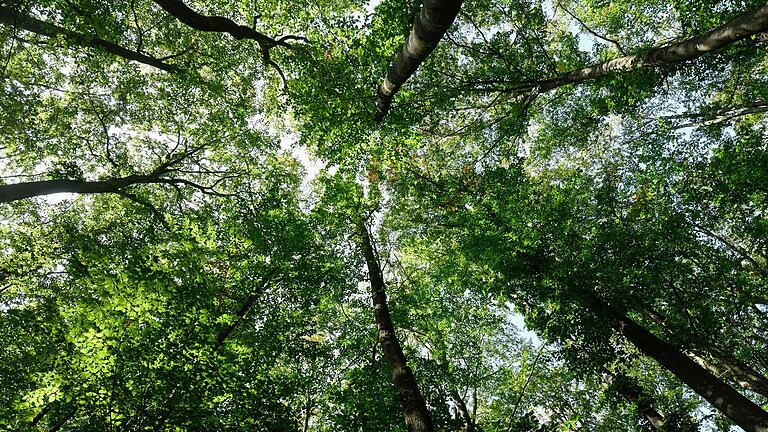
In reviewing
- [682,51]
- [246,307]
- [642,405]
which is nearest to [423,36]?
[682,51]

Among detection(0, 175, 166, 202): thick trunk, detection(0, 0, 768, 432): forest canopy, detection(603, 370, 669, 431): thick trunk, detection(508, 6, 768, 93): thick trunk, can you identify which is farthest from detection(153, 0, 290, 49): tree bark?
detection(603, 370, 669, 431): thick trunk

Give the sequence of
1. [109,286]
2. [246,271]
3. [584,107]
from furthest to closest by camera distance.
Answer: [584,107] → [246,271] → [109,286]

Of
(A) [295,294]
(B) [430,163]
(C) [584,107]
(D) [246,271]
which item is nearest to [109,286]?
(D) [246,271]

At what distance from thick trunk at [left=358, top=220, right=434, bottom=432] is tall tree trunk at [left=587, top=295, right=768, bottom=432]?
5.47 m

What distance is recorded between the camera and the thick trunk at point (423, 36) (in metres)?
4.61

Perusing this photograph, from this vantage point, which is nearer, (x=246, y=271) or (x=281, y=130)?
(x=246, y=271)

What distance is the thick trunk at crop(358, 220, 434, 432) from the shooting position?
819 cm

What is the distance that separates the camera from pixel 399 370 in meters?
9.53

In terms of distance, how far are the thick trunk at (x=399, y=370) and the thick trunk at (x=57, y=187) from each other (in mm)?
8998

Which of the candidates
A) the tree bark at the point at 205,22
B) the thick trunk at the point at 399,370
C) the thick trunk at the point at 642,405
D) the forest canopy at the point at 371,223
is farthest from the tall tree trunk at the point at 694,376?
the tree bark at the point at 205,22

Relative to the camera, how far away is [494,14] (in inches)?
441

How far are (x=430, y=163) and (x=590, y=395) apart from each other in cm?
1328

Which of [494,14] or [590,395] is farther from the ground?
[494,14]

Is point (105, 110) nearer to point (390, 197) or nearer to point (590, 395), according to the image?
point (390, 197)
